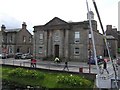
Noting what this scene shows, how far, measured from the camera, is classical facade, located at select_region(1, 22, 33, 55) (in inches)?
2741

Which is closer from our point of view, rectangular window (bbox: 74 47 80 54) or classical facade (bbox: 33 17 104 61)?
classical facade (bbox: 33 17 104 61)

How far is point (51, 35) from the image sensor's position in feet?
176

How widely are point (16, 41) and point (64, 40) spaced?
22967 mm

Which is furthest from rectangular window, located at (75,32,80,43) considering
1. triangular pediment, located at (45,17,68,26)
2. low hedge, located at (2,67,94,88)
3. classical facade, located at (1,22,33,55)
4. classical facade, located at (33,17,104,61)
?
classical facade, located at (1,22,33,55)

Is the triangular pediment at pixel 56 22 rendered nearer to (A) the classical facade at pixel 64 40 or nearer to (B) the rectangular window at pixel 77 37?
(A) the classical facade at pixel 64 40

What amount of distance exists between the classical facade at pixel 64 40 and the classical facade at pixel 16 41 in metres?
14.6

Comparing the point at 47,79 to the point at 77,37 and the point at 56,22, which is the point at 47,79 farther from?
the point at 56,22

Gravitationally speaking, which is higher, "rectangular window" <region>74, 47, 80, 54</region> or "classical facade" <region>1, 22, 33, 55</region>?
"classical facade" <region>1, 22, 33, 55</region>

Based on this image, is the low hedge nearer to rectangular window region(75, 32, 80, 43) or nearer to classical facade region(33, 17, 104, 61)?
classical facade region(33, 17, 104, 61)

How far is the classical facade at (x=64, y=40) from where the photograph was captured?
48750 mm

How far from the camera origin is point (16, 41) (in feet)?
228

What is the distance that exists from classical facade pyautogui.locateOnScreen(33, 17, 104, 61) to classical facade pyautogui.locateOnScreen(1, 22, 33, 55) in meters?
14.6

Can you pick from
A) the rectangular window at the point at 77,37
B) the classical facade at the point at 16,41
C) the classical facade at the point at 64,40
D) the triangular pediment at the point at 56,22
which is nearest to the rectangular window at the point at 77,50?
the classical facade at the point at 64,40

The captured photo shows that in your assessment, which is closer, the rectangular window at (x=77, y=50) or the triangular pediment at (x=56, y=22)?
the rectangular window at (x=77, y=50)
